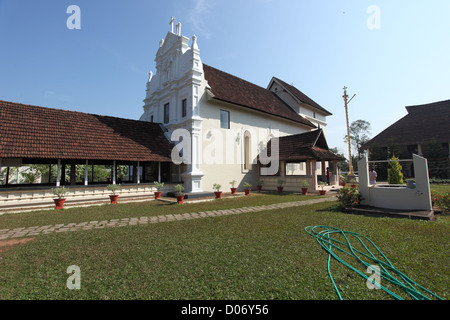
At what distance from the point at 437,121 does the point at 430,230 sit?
114 ft

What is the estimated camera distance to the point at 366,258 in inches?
143

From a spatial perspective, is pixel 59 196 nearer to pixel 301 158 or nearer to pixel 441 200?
pixel 301 158

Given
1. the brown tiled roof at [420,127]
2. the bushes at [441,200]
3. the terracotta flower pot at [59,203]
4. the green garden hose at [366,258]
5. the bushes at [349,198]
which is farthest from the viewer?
the brown tiled roof at [420,127]

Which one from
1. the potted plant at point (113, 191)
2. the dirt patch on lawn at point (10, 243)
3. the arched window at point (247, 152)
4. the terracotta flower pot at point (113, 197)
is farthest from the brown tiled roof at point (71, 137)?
the arched window at point (247, 152)

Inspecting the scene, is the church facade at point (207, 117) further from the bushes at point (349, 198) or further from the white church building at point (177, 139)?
the bushes at point (349, 198)

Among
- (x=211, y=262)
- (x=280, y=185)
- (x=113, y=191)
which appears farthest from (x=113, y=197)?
(x=280, y=185)

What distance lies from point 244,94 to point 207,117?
5621 millimetres

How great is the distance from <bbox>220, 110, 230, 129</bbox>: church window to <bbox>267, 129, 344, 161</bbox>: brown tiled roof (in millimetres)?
5030

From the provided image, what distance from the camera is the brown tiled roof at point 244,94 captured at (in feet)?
53.1

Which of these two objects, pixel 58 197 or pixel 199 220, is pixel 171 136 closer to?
pixel 58 197

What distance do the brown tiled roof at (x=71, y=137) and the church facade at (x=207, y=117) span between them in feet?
6.94

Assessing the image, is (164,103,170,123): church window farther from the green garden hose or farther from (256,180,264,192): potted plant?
the green garden hose

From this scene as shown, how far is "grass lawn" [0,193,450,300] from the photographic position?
106 inches

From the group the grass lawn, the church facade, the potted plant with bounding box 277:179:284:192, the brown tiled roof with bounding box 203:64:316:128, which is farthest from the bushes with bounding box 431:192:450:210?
the brown tiled roof with bounding box 203:64:316:128
